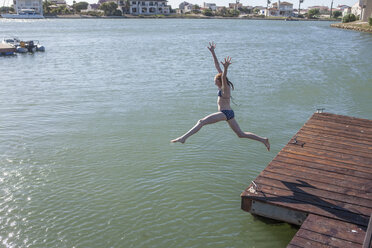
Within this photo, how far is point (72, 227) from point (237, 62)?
84.3ft

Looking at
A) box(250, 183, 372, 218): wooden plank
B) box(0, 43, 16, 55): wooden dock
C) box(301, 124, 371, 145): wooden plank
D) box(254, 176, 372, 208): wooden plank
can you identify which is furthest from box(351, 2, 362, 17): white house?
box(250, 183, 372, 218): wooden plank

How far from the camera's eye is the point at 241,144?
1277cm

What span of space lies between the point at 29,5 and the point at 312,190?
7374 inches

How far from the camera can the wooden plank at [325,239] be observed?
573 centimetres

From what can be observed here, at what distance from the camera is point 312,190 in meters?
7.31

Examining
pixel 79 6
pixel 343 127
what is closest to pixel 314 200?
pixel 343 127

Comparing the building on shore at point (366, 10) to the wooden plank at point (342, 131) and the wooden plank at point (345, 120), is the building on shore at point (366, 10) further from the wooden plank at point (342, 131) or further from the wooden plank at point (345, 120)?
the wooden plank at point (342, 131)

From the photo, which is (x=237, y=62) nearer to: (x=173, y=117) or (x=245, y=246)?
(x=173, y=117)

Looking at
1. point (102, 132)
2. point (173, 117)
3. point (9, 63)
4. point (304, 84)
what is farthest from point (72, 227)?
point (9, 63)

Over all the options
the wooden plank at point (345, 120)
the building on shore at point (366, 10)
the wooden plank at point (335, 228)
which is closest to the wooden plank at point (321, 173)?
the wooden plank at point (335, 228)

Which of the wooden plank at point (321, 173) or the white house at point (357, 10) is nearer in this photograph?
the wooden plank at point (321, 173)

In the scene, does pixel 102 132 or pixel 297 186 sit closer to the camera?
pixel 297 186

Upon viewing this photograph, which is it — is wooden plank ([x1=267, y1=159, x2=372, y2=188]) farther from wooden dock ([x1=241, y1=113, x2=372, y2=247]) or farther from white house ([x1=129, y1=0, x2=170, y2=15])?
white house ([x1=129, y1=0, x2=170, y2=15])

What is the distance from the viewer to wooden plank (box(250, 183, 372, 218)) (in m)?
6.64
